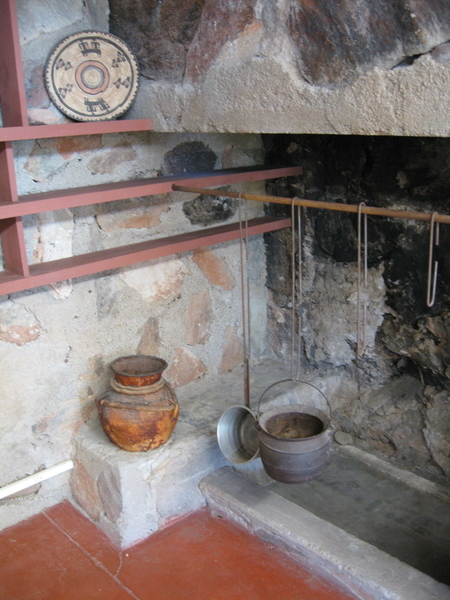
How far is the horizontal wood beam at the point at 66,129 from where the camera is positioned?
6.74 feet

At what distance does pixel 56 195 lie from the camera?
229cm

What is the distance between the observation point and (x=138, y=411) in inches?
99.7

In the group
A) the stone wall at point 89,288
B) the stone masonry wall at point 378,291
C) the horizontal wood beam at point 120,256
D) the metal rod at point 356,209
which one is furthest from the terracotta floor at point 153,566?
the metal rod at point 356,209

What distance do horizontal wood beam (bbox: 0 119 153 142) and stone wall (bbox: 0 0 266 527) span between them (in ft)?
0.88

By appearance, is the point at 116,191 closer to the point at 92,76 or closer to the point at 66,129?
the point at 66,129

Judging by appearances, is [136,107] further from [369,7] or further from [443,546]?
[443,546]

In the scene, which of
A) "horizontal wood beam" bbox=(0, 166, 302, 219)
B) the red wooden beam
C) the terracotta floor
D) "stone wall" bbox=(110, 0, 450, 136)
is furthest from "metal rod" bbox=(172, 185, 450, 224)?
the terracotta floor

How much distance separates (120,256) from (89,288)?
1.10 feet

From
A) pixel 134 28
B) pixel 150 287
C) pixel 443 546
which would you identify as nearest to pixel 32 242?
pixel 150 287

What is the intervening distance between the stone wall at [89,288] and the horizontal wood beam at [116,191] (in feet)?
0.45

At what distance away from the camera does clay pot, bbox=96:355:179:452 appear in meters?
2.54

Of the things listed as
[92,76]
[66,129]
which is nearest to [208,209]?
[92,76]

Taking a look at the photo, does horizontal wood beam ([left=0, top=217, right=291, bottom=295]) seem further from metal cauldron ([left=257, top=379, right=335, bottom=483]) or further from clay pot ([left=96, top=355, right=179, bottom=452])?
metal cauldron ([left=257, top=379, right=335, bottom=483])

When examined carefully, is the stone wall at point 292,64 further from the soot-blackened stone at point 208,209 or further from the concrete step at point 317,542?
the concrete step at point 317,542
